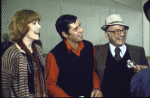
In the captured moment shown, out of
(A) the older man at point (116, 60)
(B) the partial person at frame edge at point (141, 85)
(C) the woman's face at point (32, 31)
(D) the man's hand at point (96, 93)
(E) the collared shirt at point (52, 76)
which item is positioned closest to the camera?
(B) the partial person at frame edge at point (141, 85)

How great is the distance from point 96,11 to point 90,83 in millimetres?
943

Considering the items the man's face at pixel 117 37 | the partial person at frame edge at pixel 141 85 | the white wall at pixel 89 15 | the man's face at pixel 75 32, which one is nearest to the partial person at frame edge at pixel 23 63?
the white wall at pixel 89 15

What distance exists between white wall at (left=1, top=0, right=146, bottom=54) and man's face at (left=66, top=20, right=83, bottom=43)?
0.66 feet

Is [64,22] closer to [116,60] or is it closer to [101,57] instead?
[101,57]

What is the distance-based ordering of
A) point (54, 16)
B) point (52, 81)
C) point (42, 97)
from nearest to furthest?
point (42, 97) < point (52, 81) < point (54, 16)

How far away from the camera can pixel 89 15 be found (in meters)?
1.78

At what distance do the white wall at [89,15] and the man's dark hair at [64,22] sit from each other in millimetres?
77

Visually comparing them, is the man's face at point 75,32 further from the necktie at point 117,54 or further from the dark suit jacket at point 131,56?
the necktie at point 117,54

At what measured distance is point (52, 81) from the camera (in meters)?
1.26

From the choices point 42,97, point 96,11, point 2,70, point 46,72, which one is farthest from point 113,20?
point 2,70

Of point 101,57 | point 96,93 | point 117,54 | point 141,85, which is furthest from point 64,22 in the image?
point 141,85

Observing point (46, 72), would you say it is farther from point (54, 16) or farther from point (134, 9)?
point (134, 9)

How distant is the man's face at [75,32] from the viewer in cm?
141

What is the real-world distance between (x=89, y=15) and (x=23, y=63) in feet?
3.53
